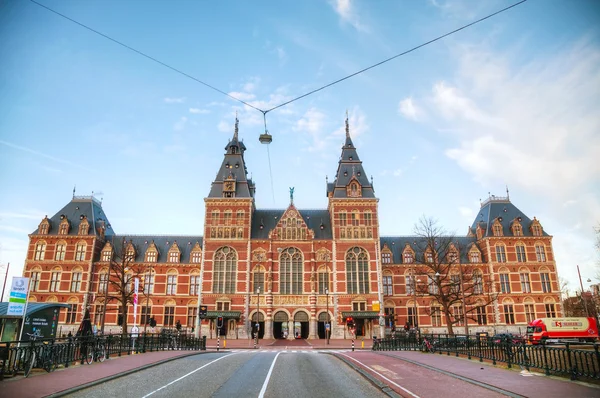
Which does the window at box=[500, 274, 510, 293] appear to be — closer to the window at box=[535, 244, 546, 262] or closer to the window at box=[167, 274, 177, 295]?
the window at box=[535, 244, 546, 262]

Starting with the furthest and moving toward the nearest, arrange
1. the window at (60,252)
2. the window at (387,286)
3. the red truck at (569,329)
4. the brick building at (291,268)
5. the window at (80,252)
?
1. the window at (387,286)
2. the window at (80,252)
3. the window at (60,252)
4. the brick building at (291,268)
5. the red truck at (569,329)

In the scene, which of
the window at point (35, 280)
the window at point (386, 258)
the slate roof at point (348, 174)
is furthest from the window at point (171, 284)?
the window at point (386, 258)

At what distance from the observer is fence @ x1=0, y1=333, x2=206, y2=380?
13.5 meters

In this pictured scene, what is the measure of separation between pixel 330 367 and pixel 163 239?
4911 cm

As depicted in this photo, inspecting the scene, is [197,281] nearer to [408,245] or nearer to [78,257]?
[78,257]

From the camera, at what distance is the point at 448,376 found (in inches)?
572

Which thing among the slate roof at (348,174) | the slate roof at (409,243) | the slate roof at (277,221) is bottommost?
the slate roof at (409,243)

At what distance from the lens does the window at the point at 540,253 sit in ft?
180

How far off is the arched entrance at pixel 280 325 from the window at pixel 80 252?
28.9 metres

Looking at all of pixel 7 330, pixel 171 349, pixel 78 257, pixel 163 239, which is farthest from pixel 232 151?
pixel 7 330

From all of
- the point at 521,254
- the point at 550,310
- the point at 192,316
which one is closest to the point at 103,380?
the point at 192,316

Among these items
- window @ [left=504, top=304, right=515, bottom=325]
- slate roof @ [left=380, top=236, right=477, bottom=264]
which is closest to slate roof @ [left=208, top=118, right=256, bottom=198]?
slate roof @ [left=380, top=236, right=477, bottom=264]

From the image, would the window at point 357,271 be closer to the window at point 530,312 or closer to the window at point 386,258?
the window at point 386,258

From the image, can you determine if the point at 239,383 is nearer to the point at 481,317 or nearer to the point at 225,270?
the point at 225,270
